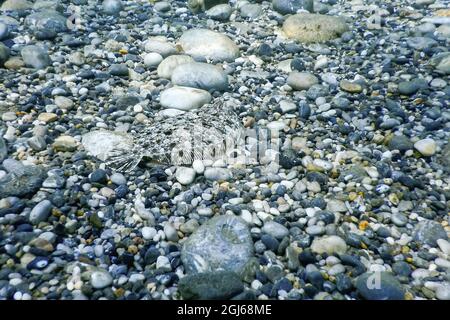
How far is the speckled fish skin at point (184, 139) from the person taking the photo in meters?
3.74

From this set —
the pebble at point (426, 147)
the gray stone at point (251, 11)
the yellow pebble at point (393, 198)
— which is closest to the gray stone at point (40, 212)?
the yellow pebble at point (393, 198)

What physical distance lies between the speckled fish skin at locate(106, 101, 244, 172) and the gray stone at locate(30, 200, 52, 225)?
663 millimetres

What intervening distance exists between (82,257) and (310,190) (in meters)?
A: 1.82

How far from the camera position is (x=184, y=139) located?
12.8 feet

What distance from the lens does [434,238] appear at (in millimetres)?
3094

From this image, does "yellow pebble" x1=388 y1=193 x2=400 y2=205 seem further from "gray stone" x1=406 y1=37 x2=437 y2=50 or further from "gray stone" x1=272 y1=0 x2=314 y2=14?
"gray stone" x1=272 y1=0 x2=314 y2=14

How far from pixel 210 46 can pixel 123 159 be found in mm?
2459

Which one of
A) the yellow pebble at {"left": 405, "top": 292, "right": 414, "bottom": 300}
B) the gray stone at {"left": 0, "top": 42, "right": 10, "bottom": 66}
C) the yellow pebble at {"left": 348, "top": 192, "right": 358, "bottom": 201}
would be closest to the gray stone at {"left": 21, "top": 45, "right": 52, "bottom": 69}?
the gray stone at {"left": 0, "top": 42, "right": 10, "bottom": 66}

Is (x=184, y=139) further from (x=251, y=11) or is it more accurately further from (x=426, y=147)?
(x=251, y=11)

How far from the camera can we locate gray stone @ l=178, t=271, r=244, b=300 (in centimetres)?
260
